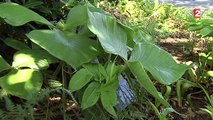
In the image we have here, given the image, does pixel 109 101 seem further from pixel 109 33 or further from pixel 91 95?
pixel 109 33

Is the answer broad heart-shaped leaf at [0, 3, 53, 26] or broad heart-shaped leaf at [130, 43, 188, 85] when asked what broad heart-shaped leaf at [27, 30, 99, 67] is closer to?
broad heart-shaped leaf at [0, 3, 53, 26]

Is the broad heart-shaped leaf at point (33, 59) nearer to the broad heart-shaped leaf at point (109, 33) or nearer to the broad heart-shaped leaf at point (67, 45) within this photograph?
the broad heart-shaped leaf at point (67, 45)

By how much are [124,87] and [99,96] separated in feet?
1.09

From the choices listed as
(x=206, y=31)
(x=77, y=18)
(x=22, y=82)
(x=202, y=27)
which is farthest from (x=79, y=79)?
(x=202, y=27)

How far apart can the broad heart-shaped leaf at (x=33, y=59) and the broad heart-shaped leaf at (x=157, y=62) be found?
37 cm

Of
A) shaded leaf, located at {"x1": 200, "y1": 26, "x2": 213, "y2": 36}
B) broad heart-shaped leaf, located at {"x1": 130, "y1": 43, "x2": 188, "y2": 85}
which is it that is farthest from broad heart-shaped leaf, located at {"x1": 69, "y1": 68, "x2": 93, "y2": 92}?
shaded leaf, located at {"x1": 200, "y1": 26, "x2": 213, "y2": 36}

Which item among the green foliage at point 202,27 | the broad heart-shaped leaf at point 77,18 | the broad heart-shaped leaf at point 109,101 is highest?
the broad heart-shaped leaf at point 77,18

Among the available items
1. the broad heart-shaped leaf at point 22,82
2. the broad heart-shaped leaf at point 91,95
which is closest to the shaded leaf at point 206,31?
the broad heart-shaped leaf at point 91,95

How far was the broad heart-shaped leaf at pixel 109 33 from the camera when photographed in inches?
58.2

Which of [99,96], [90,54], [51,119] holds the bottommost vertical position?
[51,119]

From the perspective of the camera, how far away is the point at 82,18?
5.31 feet

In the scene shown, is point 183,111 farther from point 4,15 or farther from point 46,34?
point 4,15

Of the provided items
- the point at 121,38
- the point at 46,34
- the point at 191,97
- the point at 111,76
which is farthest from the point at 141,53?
the point at 191,97

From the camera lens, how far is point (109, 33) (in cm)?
158
